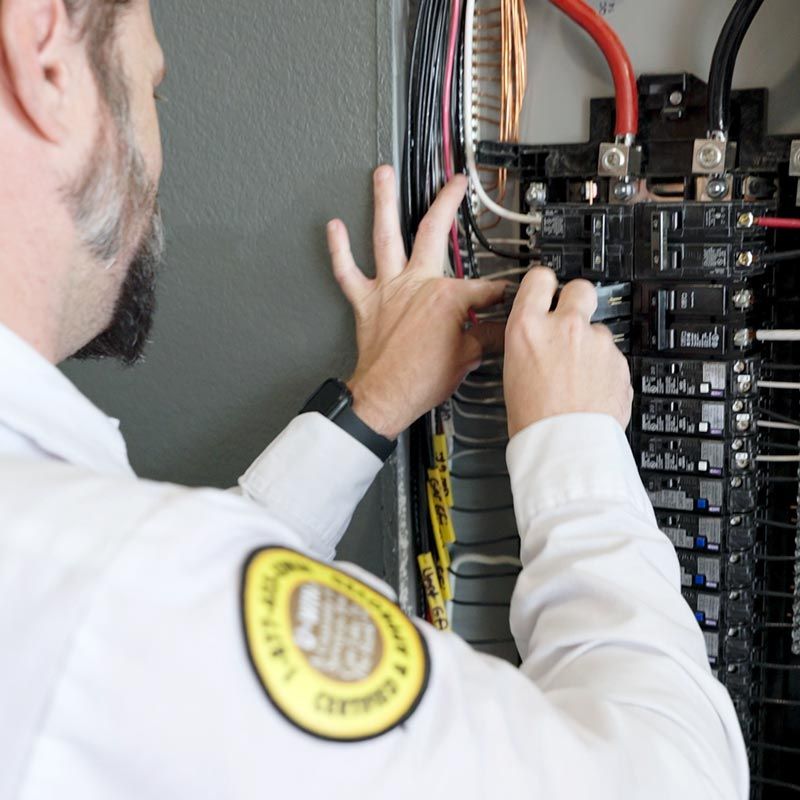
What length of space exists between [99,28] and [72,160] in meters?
0.12

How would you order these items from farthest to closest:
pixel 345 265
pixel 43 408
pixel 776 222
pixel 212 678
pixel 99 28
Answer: pixel 345 265
pixel 776 222
pixel 99 28
pixel 43 408
pixel 212 678

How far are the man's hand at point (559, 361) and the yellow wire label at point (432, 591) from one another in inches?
13.7

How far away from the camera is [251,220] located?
1.25 m

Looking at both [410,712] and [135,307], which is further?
[135,307]

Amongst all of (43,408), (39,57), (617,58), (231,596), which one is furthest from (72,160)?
(617,58)

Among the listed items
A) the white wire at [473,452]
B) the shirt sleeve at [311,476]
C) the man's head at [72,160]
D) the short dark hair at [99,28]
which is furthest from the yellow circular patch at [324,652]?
the white wire at [473,452]

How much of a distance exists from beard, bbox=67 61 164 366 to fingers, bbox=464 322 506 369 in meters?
0.36

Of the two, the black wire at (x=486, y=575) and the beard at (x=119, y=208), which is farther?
the black wire at (x=486, y=575)

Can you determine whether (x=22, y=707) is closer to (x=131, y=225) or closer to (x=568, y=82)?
(x=131, y=225)

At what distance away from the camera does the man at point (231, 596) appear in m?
0.53

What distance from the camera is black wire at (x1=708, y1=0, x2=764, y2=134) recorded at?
43.8 inches

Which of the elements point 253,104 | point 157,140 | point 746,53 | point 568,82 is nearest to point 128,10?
point 157,140

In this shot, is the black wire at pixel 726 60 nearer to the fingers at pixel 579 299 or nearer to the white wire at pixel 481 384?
the fingers at pixel 579 299

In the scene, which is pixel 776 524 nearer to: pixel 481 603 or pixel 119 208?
pixel 481 603
